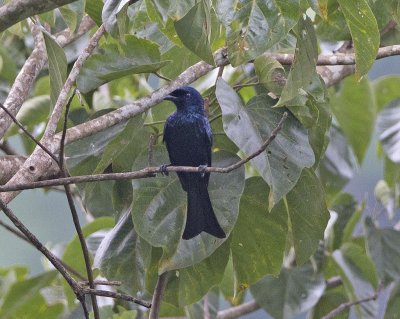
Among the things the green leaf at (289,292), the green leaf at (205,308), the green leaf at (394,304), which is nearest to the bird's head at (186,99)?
the green leaf at (205,308)

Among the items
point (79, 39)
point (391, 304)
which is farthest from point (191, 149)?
point (391, 304)

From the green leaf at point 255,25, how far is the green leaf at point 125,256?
2.26 feet

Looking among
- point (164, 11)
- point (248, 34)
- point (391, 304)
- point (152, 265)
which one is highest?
point (164, 11)

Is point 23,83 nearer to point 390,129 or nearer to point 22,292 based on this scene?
point 22,292

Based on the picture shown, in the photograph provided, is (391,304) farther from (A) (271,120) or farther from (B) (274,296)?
(A) (271,120)

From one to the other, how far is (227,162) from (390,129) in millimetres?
1242

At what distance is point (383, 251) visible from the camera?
3.64 meters

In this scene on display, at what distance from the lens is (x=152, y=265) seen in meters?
2.94

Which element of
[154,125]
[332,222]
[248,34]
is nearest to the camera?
[248,34]

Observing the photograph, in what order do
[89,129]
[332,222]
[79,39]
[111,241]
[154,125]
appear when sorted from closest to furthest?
[89,129]
[111,241]
[154,125]
[79,39]
[332,222]

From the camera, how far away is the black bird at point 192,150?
2.70 meters

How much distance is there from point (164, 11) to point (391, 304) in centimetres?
191

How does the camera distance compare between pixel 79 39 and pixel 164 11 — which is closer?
pixel 164 11

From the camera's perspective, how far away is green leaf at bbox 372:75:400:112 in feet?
13.5
